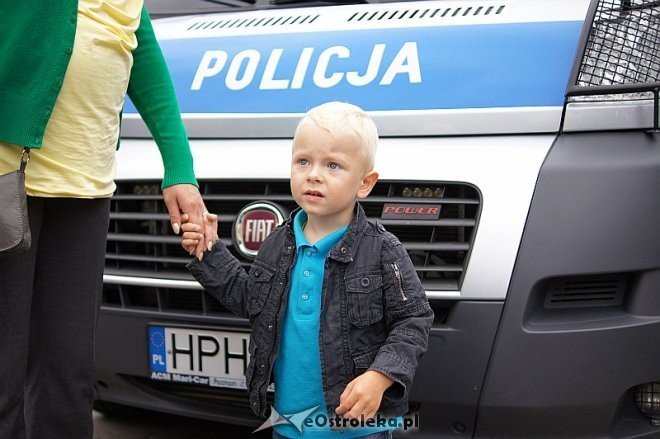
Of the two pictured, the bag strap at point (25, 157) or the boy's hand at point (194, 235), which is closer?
the bag strap at point (25, 157)

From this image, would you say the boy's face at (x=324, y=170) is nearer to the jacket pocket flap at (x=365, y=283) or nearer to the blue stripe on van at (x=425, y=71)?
the jacket pocket flap at (x=365, y=283)

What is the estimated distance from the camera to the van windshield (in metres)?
3.08

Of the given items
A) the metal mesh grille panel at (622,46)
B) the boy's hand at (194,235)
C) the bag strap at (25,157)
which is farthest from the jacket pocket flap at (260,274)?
the metal mesh grille panel at (622,46)

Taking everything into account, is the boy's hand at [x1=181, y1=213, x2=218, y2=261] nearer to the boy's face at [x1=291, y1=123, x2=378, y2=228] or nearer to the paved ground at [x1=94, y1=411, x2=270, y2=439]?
the boy's face at [x1=291, y1=123, x2=378, y2=228]

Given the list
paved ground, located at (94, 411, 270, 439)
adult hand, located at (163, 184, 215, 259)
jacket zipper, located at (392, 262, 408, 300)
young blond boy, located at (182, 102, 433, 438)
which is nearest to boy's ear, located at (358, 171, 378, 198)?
young blond boy, located at (182, 102, 433, 438)

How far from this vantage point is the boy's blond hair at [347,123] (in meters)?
1.82

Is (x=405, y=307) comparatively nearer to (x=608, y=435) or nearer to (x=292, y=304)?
(x=292, y=304)

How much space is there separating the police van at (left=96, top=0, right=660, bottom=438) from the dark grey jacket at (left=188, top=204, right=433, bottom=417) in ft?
1.27

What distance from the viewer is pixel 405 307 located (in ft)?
6.04

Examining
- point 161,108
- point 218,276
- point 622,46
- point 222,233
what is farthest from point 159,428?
point 622,46

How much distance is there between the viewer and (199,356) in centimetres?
247

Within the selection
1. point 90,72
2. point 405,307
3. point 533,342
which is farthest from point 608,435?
point 90,72

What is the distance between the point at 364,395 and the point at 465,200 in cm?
75

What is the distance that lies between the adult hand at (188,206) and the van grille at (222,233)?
1.22ft
